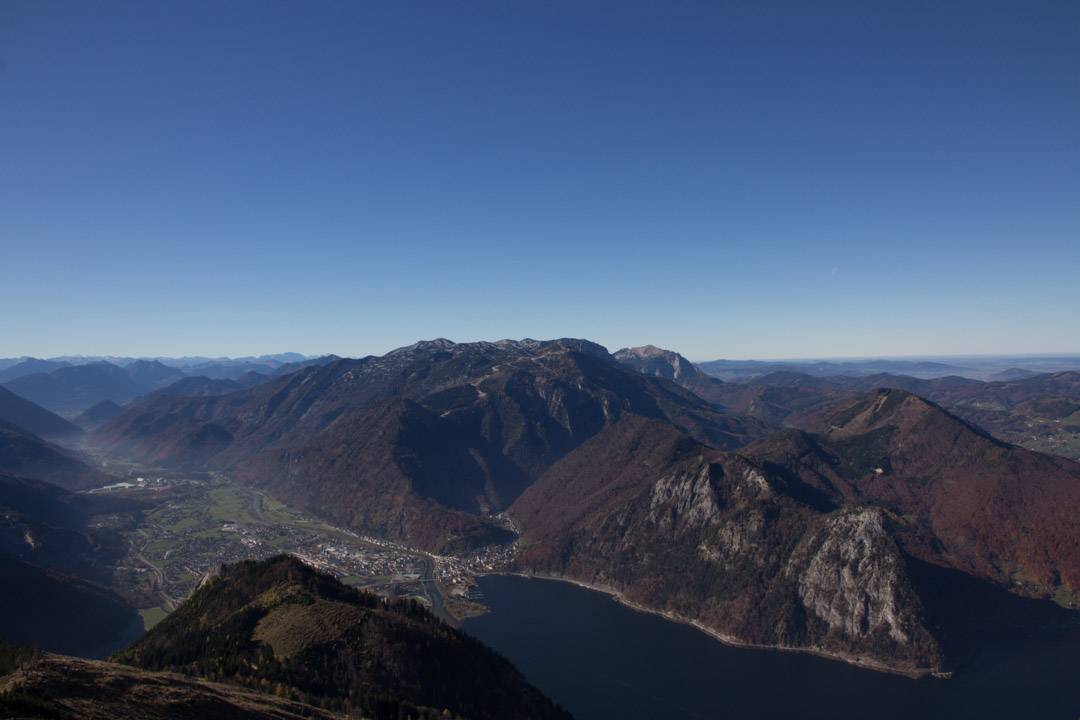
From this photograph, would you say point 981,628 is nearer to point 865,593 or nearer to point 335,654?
point 865,593

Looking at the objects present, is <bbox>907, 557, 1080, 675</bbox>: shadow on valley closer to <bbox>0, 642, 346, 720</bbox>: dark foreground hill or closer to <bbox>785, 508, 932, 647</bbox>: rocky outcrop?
<bbox>785, 508, 932, 647</bbox>: rocky outcrop

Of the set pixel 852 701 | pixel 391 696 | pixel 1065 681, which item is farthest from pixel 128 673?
pixel 1065 681

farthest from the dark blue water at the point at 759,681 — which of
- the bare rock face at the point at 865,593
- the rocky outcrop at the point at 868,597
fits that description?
the bare rock face at the point at 865,593

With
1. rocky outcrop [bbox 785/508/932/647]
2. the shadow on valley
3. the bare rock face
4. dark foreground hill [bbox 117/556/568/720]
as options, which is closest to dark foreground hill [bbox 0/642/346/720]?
dark foreground hill [bbox 117/556/568/720]

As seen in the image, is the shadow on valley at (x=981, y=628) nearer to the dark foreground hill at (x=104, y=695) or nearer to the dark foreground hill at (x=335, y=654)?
the dark foreground hill at (x=335, y=654)

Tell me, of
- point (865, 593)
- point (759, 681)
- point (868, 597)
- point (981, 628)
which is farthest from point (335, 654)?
point (981, 628)
